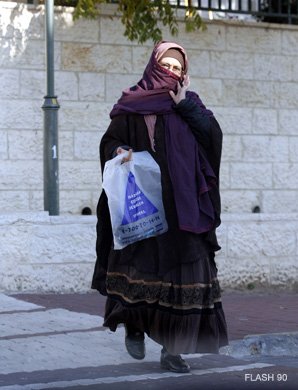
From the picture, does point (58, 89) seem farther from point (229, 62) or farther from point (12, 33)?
point (229, 62)

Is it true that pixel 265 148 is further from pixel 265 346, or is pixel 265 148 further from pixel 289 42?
pixel 265 346

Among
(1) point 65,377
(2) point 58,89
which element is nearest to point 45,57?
(2) point 58,89

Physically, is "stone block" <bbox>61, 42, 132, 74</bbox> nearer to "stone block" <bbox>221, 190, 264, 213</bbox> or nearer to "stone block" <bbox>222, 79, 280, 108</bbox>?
"stone block" <bbox>222, 79, 280, 108</bbox>

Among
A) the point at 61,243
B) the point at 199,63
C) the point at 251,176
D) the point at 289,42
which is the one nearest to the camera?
the point at 61,243

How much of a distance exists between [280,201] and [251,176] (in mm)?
483

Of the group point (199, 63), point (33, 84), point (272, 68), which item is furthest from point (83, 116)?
point (272, 68)

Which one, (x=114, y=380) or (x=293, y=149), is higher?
(x=293, y=149)

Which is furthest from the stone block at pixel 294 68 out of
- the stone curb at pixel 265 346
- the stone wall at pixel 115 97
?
the stone curb at pixel 265 346

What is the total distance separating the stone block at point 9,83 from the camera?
992 cm

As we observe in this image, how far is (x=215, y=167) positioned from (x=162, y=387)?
137 centimetres

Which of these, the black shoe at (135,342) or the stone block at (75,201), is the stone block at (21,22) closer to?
the stone block at (75,201)

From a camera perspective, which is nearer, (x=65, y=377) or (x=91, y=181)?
(x=65, y=377)

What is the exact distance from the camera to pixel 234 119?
36.6 ft

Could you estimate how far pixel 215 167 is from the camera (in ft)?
19.4
